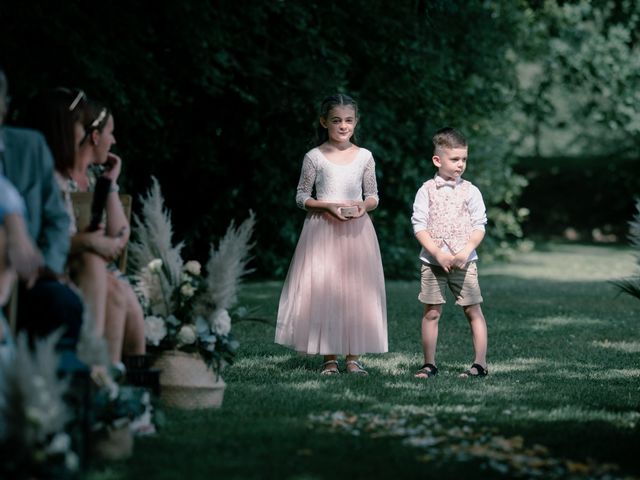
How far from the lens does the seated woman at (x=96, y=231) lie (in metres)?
5.32

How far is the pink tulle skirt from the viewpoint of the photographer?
25.9 ft

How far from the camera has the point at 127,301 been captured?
18.6ft

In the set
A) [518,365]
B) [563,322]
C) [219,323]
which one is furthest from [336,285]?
[563,322]

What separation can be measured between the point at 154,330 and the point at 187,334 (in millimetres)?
175

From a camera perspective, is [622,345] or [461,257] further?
[622,345]

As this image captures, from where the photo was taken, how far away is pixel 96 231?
5410mm

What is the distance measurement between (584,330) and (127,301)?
248 inches

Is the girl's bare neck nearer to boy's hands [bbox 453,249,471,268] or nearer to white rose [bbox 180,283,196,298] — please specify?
boy's hands [bbox 453,249,471,268]

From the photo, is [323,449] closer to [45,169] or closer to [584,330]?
[45,169]

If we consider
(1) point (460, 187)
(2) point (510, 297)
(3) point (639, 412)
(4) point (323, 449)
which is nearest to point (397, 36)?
(2) point (510, 297)

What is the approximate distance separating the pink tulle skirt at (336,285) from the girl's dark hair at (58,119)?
276 cm

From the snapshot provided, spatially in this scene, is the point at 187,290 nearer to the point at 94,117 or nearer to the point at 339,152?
the point at 94,117

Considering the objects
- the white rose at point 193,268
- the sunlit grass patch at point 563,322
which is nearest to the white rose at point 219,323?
the white rose at point 193,268

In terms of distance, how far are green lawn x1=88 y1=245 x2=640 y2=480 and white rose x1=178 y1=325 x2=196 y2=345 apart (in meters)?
0.39
